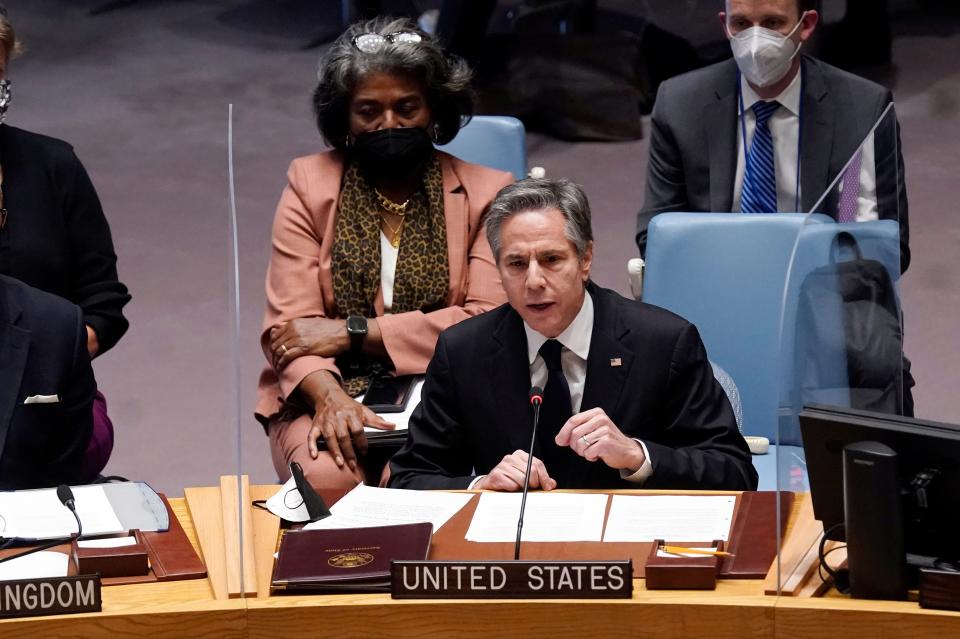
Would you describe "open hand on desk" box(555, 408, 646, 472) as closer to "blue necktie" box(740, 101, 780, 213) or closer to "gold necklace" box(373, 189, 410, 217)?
"gold necklace" box(373, 189, 410, 217)

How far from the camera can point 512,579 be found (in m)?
2.29

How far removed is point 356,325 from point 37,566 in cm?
122

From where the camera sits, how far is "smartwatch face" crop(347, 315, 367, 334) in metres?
3.54

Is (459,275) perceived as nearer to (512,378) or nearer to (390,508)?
(512,378)

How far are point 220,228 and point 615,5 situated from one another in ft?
6.99

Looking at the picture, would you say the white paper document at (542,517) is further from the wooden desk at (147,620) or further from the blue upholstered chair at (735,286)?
the blue upholstered chair at (735,286)

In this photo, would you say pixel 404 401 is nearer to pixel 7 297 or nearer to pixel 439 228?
pixel 439 228

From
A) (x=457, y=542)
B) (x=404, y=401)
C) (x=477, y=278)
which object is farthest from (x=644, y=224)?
(x=457, y=542)

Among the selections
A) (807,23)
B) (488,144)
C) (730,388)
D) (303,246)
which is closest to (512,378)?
(730,388)

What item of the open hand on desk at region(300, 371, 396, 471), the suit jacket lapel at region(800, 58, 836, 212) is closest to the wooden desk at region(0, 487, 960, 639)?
the open hand on desk at region(300, 371, 396, 471)

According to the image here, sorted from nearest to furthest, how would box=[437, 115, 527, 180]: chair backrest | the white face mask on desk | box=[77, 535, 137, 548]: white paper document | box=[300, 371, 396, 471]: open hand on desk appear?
box=[77, 535, 137, 548]: white paper document < box=[300, 371, 396, 471]: open hand on desk < the white face mask on desk < box=[437, 115, 527, 180]: chair backrest

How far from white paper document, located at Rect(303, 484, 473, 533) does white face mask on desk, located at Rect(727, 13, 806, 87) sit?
5.04 feet

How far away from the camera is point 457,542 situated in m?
2.51

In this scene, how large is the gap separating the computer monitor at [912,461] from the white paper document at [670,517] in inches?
9.8
